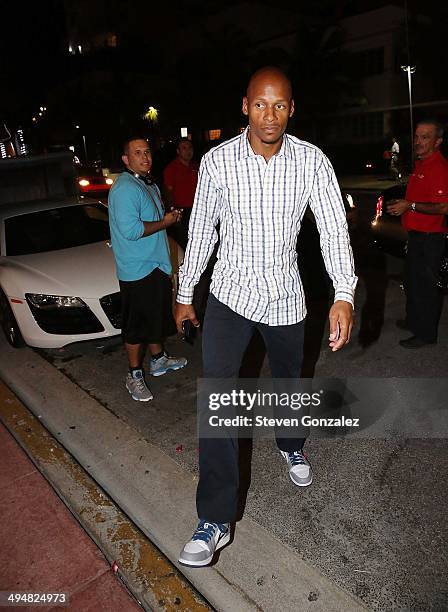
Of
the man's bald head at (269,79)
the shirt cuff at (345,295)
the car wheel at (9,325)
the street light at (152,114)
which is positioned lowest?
the car wheel at (9,325)

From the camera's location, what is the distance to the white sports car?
4.51 m

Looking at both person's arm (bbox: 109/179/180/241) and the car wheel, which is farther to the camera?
the car wheel

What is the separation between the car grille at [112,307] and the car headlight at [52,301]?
0.58ft

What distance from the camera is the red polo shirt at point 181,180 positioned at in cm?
668

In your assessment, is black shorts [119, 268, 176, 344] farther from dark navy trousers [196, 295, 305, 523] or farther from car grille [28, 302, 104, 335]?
dark navy trousers [196, 295, 305, 523]

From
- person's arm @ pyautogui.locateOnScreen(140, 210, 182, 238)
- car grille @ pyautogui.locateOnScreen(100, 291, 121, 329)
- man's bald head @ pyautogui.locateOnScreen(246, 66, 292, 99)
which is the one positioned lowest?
car grille @ pyautogui.locateOnScreen(100, 291, 121, 329)

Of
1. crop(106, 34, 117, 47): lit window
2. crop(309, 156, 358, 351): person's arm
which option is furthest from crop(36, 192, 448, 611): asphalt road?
→ crop(106, 34, 117, 47): lit window

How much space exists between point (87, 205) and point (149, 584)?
478cm

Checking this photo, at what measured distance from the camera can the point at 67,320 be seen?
178 inches

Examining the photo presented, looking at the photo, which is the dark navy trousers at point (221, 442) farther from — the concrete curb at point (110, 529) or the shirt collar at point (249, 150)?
the shirt collar at point (249, 150)

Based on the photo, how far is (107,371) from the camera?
4.57 meters

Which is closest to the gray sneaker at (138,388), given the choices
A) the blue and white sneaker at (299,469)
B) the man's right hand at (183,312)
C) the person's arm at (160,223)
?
the person's arm at (160,223)

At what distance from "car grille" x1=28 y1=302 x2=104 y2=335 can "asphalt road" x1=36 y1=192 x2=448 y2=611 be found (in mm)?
384

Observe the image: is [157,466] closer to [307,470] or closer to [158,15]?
[307,470]
